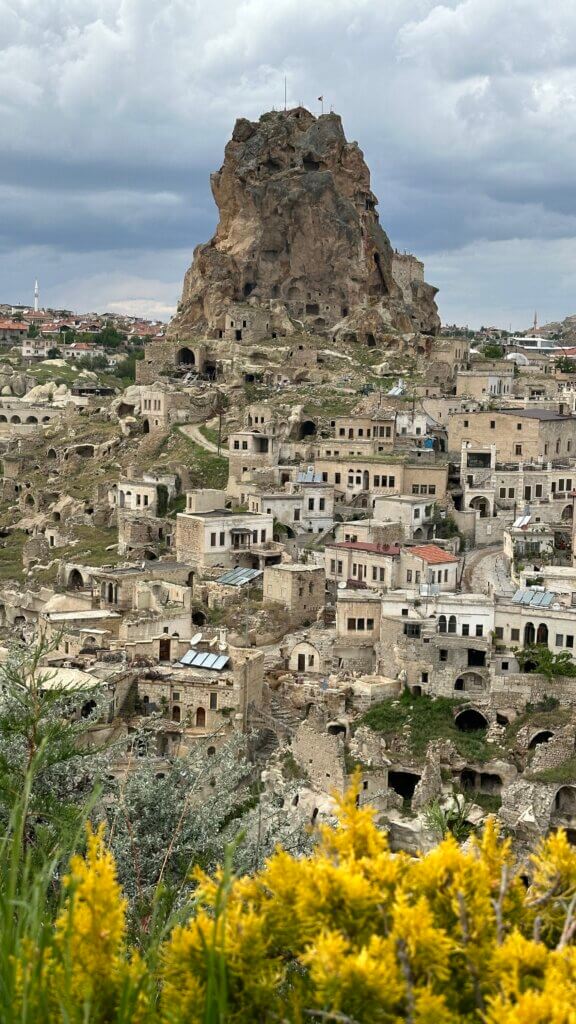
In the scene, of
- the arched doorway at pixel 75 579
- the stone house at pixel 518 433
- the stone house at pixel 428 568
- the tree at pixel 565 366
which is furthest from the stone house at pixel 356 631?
the tree at pixel 565 366

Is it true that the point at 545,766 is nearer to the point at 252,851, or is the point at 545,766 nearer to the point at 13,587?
the point at 252,851

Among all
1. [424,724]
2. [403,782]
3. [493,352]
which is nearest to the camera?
[403,782]

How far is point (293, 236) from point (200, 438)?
25554 mm

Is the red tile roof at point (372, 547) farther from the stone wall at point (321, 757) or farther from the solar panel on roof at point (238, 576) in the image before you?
the stone wall at point (321, 757)

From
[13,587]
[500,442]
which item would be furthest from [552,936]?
[500,442]

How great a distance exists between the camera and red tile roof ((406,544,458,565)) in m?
40.1

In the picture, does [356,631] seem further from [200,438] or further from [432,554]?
[200,438]

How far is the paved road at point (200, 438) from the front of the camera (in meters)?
58.6

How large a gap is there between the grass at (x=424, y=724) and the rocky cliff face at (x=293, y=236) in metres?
48.3

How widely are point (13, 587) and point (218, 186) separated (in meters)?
44.5

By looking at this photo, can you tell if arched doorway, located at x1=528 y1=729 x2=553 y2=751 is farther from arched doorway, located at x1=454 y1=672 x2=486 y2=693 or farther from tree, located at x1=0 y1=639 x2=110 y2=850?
tree, located at x1=0 y1=639 x2=110 y2=850

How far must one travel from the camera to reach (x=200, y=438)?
60.6 meters

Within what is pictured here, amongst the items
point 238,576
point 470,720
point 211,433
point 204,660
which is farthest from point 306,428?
point 470,720

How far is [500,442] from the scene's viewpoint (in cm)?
5253
